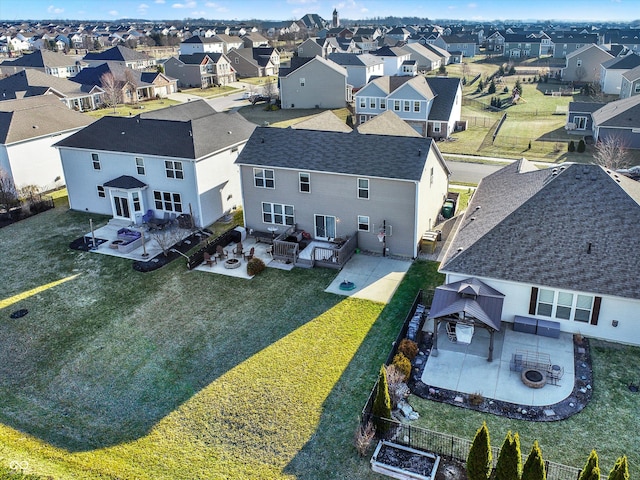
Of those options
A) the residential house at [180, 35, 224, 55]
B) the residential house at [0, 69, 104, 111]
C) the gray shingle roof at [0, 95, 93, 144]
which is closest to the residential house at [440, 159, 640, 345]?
the gray shingle roof at [0, 95, 93, 144]

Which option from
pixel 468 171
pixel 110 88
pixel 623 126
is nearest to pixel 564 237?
pixel 468 171

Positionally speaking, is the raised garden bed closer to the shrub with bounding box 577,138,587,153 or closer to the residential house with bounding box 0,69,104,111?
the shrub with bounding box 577,138,587,153

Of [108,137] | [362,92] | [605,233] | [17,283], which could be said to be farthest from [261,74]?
[605,233]

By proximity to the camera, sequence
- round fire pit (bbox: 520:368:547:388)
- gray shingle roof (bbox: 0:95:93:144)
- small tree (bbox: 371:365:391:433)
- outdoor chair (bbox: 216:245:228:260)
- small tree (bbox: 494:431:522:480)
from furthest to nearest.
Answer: gray shingle roof (bbox: 0:95:93:144) < outdoor chair (bbox: 216:245:228:260) < round fire pit (bbox: 520:368:547:388) < small tree (bbox: 371:365:391:433) < small tree (bbox: 494:431:522:480)

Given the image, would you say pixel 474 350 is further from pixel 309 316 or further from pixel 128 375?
pixel 128 375

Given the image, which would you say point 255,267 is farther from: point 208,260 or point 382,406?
point 382,406

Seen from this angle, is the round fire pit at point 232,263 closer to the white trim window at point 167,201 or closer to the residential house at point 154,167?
the residential house at point 154,167
